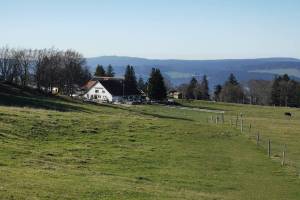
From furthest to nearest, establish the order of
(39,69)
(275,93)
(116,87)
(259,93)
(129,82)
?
(259,93) < (275,93) < (129,82) < (116,87) < (39,69)

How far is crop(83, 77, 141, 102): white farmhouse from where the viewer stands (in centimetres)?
13762

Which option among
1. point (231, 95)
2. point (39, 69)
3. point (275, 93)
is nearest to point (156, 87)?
point (39, 69)

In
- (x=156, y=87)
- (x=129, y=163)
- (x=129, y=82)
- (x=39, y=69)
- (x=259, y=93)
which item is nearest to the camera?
(x=129, y=163)

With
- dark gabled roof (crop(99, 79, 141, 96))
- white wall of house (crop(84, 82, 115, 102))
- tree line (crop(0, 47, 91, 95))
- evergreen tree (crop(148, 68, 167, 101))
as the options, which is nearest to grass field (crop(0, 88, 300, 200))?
tree line (crop(0, 47, 91, 95))

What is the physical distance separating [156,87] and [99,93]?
1659 centimetres

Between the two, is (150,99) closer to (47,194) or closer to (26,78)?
(26,78)

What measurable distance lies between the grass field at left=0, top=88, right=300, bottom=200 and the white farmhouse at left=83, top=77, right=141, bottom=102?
289 feet

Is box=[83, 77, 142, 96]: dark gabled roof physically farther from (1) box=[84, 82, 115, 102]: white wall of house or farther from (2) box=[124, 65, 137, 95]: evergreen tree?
(1) box=[84, 82, 115, 102]: white wall of house

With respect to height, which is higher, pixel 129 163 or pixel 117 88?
pixel 117 88

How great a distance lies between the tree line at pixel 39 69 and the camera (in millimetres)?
122375

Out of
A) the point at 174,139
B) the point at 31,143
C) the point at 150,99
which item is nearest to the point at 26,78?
the point at 150,99

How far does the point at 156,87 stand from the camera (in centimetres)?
13412

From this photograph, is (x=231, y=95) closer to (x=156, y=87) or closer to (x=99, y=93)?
(x=156, y=87)

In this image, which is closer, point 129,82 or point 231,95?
point 129,82
